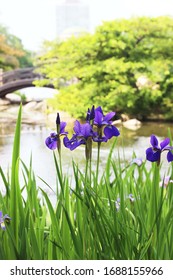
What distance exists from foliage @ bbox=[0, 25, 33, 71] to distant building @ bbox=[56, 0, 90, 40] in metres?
0.22

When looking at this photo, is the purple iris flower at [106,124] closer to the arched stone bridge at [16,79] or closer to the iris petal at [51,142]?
the iris petal at [51,142]

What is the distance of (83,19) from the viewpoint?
77.8 inches

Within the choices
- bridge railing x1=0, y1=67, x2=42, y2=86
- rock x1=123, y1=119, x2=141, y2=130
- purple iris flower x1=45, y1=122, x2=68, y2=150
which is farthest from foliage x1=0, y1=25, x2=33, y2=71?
purple iris flower x1=45, y1=122, x2=68, y2=150

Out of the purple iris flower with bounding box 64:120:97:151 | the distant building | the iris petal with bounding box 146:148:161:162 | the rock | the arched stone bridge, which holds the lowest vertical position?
the rock

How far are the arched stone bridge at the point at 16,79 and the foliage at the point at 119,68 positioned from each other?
116mm

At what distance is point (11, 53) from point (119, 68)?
28.2 inches

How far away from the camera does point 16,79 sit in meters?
2.24

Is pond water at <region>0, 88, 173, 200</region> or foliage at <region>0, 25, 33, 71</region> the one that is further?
foliage at <region>0, 25, 33, 71</region>

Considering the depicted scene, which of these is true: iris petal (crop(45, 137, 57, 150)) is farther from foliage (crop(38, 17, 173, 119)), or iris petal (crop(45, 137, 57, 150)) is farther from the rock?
the rock

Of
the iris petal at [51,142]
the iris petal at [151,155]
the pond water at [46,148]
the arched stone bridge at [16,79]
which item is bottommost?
the pond water at [46,148]

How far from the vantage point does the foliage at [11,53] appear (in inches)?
86.4

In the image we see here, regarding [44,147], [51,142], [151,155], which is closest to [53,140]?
[51,142]

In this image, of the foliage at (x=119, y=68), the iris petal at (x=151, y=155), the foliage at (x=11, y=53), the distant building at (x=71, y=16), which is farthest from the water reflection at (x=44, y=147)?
the iris petal at (x=151, y=155)

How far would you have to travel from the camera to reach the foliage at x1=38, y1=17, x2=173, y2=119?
8.35 ft
